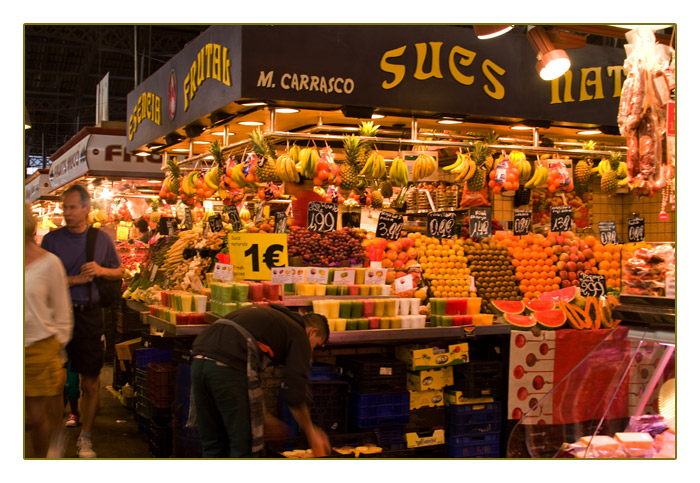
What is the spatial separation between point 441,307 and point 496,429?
3.33ft

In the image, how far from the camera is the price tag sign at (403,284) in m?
5.73

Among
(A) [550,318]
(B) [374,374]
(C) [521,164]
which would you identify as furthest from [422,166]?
(B) [374,374]

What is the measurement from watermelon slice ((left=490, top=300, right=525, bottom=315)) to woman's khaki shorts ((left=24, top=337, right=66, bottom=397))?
354 centimetres

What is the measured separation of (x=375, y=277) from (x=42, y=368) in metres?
2.85

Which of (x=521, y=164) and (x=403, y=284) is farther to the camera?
(x=521, y=164)

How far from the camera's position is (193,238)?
823 cm

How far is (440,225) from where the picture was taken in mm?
6562

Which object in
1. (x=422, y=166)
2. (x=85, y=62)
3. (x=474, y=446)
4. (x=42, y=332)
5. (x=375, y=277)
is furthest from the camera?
(x=85, y=62)

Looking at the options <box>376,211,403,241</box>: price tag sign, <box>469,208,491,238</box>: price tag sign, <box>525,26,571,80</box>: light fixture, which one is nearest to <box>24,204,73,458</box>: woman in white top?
<box>525,26,571,80</box>: light fixture

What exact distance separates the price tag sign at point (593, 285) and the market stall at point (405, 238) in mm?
17

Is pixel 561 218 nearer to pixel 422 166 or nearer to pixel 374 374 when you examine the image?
pixel 422 166

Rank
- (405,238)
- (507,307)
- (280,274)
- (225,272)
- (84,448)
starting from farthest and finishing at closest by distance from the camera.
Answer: (405,238) → (507,307) → (225,272) → (280,274) → (84,448)
